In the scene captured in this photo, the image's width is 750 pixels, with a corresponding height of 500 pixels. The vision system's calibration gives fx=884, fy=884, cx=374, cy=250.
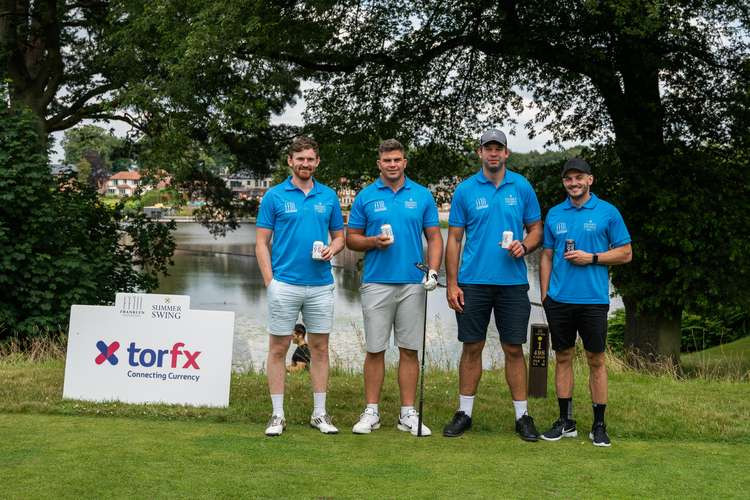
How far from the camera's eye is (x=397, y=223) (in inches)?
227

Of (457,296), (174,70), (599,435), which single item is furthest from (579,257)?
(174,70)

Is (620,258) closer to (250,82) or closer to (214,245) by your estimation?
(250,82)

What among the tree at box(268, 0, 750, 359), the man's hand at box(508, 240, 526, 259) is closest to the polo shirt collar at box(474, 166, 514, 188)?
the man's hand at box(508, 240, 526, 259)

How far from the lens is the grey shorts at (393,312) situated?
581 cm

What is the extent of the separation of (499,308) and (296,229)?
142 centimetres

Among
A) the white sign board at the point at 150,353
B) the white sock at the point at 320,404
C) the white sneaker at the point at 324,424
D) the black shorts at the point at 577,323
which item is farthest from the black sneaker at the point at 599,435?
the white sign board at the point at 150,353

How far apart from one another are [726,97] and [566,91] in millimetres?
2730

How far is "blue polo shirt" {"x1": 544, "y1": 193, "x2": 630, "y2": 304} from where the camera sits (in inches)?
221

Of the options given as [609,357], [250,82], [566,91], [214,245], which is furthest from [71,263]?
[214,245]

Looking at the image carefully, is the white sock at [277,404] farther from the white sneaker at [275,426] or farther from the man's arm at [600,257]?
the man's arm at [600,257]

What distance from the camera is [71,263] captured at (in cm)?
1255

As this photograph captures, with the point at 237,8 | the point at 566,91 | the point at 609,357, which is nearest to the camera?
the point at 609,357

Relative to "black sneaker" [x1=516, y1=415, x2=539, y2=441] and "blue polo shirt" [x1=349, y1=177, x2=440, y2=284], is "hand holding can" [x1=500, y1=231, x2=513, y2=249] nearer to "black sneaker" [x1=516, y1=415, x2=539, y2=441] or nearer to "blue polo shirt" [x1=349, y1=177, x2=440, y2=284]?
"blue polo shirt" [x1=349, y1=177, x2=440, y2=284]

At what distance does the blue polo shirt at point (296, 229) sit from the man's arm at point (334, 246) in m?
0.07
